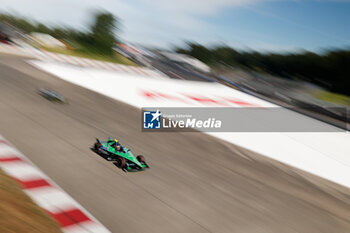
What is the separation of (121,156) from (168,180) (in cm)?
124

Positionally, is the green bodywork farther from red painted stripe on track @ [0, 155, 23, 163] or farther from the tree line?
the tree line

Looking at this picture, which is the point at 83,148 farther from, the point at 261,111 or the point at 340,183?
the point at 261,111

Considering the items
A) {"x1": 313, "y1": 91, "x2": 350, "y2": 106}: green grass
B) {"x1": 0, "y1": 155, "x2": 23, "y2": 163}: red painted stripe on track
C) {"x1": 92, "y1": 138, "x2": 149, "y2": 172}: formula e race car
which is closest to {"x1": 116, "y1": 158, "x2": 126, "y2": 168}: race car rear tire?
{"x1": 92, "y1": 138, "x2": 149, "y2": 172}: formula e race car

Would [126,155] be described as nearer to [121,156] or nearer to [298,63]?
[121,156]

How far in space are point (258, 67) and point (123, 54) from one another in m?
18.5

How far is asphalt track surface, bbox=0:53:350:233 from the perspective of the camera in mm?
5457

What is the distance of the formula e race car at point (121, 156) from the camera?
6.84 m

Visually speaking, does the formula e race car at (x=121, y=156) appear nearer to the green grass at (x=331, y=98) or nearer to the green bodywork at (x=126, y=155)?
the green bodywork at (x=126, y=155)

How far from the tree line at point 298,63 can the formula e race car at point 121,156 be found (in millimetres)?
27955

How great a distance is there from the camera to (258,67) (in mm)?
35719

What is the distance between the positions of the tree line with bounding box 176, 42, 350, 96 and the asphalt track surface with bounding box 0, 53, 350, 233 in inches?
970

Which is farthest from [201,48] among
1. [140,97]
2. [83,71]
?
[140,97]

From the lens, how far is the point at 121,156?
22.9 feet

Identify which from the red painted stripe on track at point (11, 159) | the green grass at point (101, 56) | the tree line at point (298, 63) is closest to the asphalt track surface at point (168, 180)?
the red painted stripe on track at point (11, 159)
